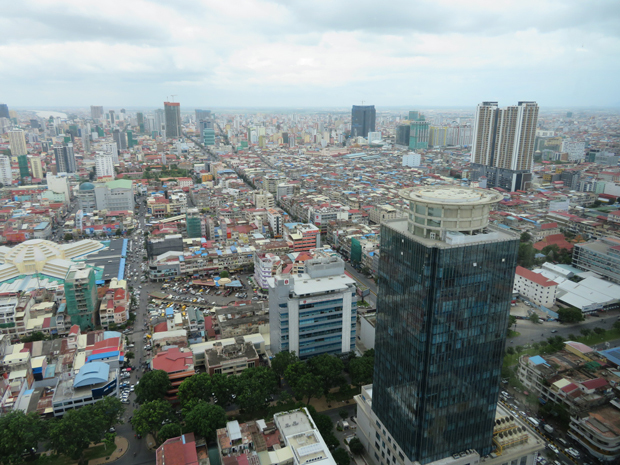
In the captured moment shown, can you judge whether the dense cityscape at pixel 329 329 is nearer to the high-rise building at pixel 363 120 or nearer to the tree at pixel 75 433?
the tree at pixel 75 433

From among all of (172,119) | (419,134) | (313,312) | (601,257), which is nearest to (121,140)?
(172,119)

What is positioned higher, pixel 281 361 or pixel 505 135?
pixel 505 135

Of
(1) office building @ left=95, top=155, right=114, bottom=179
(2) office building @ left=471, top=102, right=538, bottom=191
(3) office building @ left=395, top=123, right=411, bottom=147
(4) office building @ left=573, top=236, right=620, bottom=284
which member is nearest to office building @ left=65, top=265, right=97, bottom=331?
(4) office building @ left=573, top=236, right=620, bottom=284

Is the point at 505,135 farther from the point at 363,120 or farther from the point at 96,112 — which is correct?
the point at 96,112

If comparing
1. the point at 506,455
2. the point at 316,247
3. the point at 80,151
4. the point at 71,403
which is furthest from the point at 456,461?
the point at 80,151

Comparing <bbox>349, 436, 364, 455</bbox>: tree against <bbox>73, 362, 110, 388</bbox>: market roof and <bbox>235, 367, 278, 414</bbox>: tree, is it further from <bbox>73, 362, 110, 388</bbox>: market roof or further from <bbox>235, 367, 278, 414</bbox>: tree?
<bbox>73, 362, 110, 388</bbox>: market roof

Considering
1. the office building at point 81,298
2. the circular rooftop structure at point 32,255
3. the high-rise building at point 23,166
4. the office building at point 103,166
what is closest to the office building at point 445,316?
the office building at point 81,298

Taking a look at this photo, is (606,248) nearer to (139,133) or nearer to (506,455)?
(506,455)
